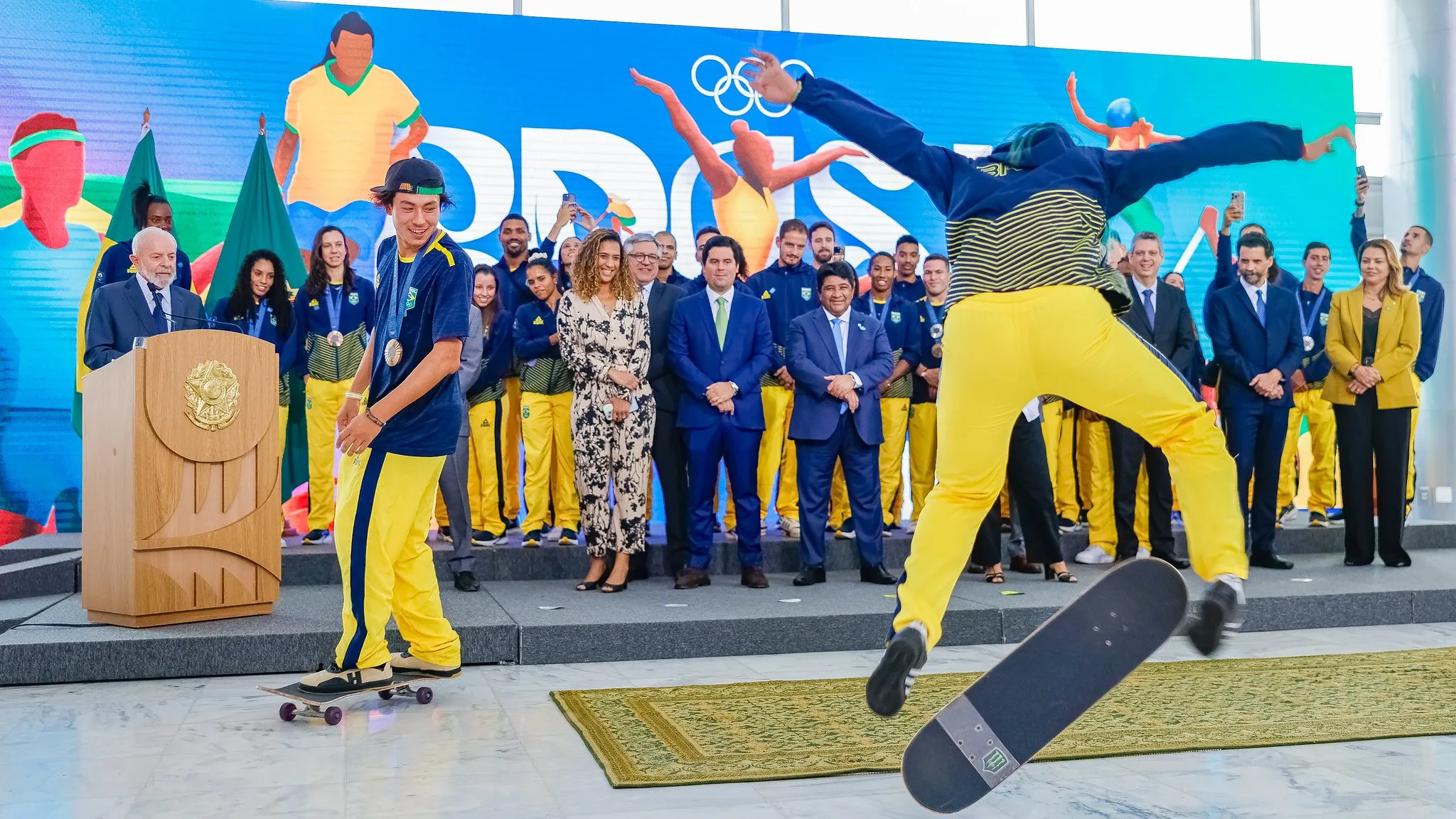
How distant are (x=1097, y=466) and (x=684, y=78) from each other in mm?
3927

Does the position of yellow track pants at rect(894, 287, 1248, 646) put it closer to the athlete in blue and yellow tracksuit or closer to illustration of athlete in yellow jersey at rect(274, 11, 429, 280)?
the athlete in blue and yellow tracksuit

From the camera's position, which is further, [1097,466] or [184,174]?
[184,174]

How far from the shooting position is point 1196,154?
2668 millimetres

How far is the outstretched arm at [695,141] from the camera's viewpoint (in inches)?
311

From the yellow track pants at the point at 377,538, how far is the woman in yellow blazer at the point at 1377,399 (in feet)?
16.7

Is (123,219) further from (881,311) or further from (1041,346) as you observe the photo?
(1041,346)

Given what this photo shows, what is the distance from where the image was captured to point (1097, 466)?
20.4 feet

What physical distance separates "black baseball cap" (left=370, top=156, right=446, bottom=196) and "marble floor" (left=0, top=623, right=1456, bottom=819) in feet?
5.07

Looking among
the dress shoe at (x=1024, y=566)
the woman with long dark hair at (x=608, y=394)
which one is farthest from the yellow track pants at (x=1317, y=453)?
the woman with long dark hair at (x=608, y=394)

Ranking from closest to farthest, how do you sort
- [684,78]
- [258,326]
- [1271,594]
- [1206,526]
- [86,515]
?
[1206,526] < [86,515] < [1271,594] < [258,326] < [684,78]

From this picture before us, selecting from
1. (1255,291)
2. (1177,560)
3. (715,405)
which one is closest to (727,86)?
(715,405)

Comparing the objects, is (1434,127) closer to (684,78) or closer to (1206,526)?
(684,78)

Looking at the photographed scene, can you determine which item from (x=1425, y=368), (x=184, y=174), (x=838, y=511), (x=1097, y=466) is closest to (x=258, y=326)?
(x=184, y=174)

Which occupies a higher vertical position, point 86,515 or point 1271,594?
point 86,515
